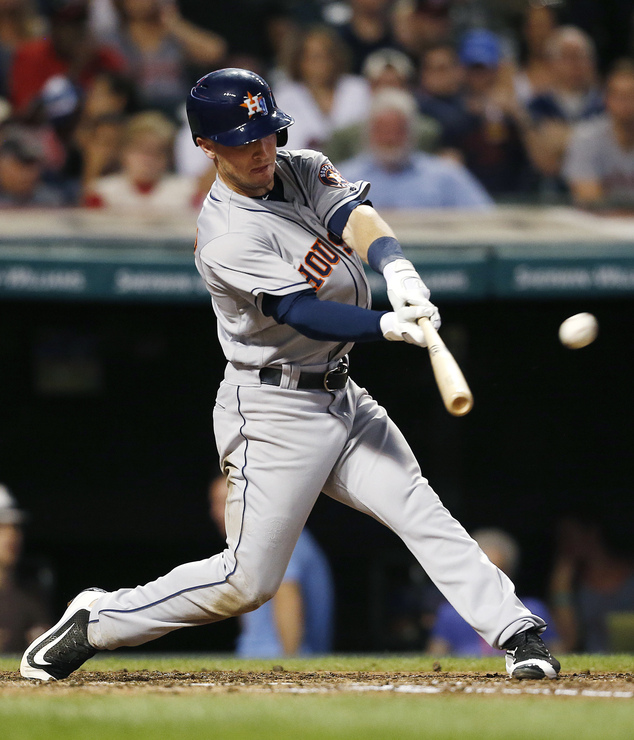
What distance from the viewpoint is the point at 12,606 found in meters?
5.60

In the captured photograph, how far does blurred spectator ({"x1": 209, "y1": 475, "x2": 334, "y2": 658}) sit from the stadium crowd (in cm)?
219

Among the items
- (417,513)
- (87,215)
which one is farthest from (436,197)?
(417,513)

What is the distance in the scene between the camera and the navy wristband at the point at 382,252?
319 cm

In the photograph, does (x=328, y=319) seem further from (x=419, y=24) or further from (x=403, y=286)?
(x=419, y=24)

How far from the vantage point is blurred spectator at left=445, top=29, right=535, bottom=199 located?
7305 mm

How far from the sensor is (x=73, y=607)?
3.54 meters

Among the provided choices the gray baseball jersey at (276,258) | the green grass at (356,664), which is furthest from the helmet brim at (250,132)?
the green grass at (356,664)

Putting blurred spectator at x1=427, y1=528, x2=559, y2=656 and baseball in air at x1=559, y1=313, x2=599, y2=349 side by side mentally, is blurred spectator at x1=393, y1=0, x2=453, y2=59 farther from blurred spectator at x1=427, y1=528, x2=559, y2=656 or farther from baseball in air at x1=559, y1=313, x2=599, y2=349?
baseball in air at x1=559, y1=313, x2=599, y2=349

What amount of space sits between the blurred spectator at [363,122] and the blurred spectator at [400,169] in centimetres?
16

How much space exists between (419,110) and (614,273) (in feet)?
6.40

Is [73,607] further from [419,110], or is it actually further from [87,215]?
[419,110]

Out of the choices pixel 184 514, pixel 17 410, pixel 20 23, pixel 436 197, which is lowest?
pixel 184 514

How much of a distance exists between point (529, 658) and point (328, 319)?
1052 mm

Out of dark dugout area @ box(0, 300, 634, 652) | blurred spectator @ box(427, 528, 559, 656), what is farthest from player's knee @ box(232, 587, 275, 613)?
dark dugout area @ box(0, 300, 634, 652)
